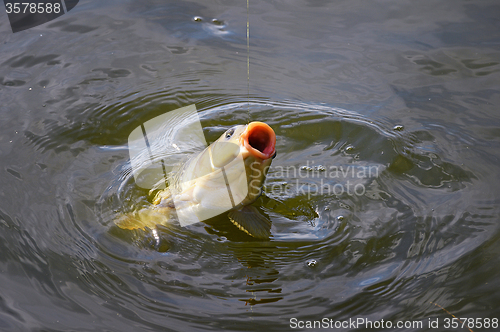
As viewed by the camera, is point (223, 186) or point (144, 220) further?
point (144, 220)

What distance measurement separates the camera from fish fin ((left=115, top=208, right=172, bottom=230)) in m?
2.73

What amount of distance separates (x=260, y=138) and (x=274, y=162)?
0.87 metres

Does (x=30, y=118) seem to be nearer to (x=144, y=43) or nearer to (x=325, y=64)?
(x=144, y=43)

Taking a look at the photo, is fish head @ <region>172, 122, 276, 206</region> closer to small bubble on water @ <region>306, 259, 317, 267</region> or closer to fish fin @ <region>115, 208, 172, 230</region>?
fish fin @ <region>115, 208, 172, 230</region>

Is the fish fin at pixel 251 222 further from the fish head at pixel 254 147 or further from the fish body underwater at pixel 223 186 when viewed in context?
the fish head at pixel 254 147

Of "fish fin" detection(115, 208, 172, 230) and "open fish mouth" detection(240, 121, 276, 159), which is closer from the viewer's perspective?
"open fish mouth" detection(240, 121, 276, 159)

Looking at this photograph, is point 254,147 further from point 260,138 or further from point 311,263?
point 311,263

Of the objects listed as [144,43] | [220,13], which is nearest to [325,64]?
[220,13]

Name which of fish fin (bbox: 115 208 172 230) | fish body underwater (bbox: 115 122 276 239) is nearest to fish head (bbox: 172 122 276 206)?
fish body underwater (bbox: 115 122 276 239)

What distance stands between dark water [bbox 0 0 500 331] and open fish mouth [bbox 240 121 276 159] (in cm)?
61

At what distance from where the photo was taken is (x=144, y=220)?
2.76 meters

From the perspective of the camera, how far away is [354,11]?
15.3ft

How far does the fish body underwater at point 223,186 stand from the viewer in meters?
2.36

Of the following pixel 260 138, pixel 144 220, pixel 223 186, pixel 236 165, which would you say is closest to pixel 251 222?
pixel 223 186
